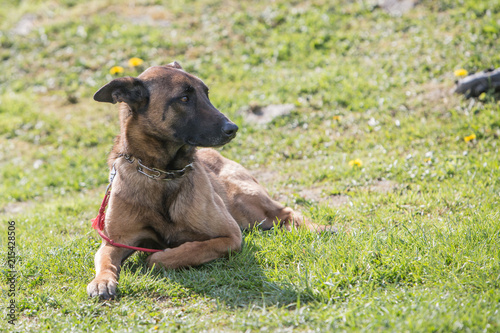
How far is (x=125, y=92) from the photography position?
13.8ft

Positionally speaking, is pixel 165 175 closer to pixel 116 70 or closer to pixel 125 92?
pixel 125 92

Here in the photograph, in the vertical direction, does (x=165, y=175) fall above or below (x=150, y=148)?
below

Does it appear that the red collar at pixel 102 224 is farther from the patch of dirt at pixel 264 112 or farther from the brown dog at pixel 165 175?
the patch of dirt at pixel 264 112

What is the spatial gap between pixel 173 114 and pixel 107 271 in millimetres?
1425

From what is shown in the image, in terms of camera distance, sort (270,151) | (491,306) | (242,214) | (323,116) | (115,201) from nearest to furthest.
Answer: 1. (491,306)
2. (115,201)
3. (242,214)
4. (270,151)
5. (323,116)

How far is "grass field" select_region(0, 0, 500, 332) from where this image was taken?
3463 millimetres

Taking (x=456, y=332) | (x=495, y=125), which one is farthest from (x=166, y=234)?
(x=495, y=125)

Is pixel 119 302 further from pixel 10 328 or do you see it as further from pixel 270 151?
pixel 270 151

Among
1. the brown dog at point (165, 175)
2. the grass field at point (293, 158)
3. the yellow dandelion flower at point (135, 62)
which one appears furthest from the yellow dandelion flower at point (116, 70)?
the brown dog at point (165, 175)

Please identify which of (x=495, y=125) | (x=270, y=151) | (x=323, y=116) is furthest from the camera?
(x=323, y=116)

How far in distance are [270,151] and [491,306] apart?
4.83m

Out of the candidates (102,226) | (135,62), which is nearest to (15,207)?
(102,226)

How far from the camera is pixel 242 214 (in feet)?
16.8

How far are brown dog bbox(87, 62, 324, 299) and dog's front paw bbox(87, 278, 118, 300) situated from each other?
1.17 feet
